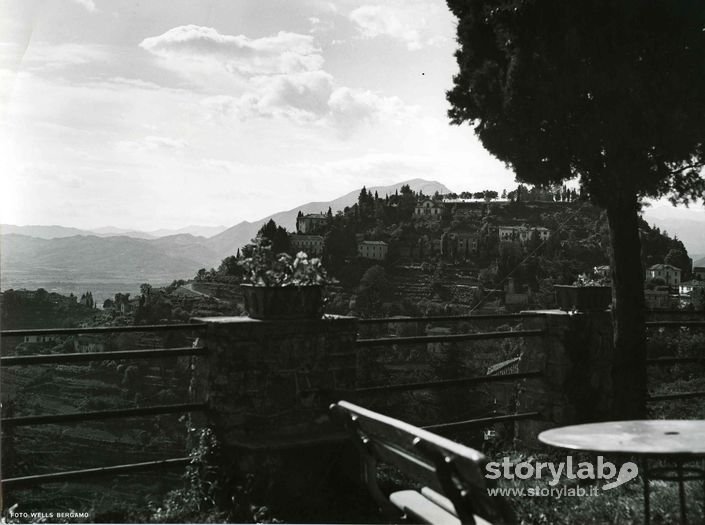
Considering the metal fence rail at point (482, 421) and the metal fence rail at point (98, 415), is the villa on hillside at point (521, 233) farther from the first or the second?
the metal fence rail at point (98, 415)

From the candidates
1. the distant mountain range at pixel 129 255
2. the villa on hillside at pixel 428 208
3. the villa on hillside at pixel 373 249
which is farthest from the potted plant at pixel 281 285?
the villa on hillside at pixel 428 208

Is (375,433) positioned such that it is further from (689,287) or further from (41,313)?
(689,287)

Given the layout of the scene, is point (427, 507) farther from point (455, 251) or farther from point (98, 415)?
point (455, 251)

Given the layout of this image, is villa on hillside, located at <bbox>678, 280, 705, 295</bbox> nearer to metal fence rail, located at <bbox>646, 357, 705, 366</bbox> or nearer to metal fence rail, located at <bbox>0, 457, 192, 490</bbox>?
metal fence rail, located at <bbox>646, 357, 705, 366</bbox>

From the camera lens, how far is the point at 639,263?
6.33 metres

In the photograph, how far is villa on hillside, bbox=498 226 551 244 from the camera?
4001 inches

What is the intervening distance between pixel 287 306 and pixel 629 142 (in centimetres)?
375

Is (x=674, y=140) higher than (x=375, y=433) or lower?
higher

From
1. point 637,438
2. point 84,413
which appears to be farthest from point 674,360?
point 84,413

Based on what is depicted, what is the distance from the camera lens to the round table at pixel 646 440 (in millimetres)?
2877

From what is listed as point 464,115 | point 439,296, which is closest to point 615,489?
point 464,115

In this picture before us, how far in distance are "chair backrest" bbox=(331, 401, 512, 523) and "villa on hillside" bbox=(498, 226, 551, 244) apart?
9802 centimetres

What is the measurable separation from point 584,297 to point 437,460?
4.06m

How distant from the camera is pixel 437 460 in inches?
91.0
